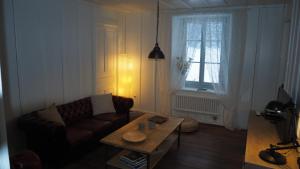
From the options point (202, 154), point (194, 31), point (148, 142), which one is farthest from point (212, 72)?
point (148, 142)

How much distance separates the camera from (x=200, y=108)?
201 inches

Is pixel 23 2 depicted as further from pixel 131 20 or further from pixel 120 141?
pixel 131 20

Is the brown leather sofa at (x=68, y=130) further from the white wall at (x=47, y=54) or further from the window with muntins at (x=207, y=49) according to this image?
the window with muntins at (x=207, y=49)

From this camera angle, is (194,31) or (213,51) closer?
(213,51)

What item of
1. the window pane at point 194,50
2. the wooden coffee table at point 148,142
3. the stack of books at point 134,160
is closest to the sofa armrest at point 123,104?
the wooden coffee table at point 148,142

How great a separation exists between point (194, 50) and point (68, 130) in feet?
10.6

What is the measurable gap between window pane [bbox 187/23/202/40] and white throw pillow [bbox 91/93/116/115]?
2.32 meters

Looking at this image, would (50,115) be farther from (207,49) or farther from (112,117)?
(207,49)

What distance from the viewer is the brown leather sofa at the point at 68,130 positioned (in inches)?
115

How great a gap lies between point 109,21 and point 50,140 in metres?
3.11

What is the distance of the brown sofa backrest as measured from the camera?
3680 millimetres

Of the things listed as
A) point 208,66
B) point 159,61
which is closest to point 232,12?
point 208,66

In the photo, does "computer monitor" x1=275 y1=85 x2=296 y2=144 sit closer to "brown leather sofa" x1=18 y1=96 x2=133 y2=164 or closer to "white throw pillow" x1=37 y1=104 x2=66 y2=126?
"brown leather sofa" x1=18 y1=96 x2=133 y2=164

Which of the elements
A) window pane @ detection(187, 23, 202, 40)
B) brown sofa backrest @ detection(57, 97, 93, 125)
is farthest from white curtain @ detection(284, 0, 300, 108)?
brown sofa backrest @ detection(57, 97, 93, 125)
